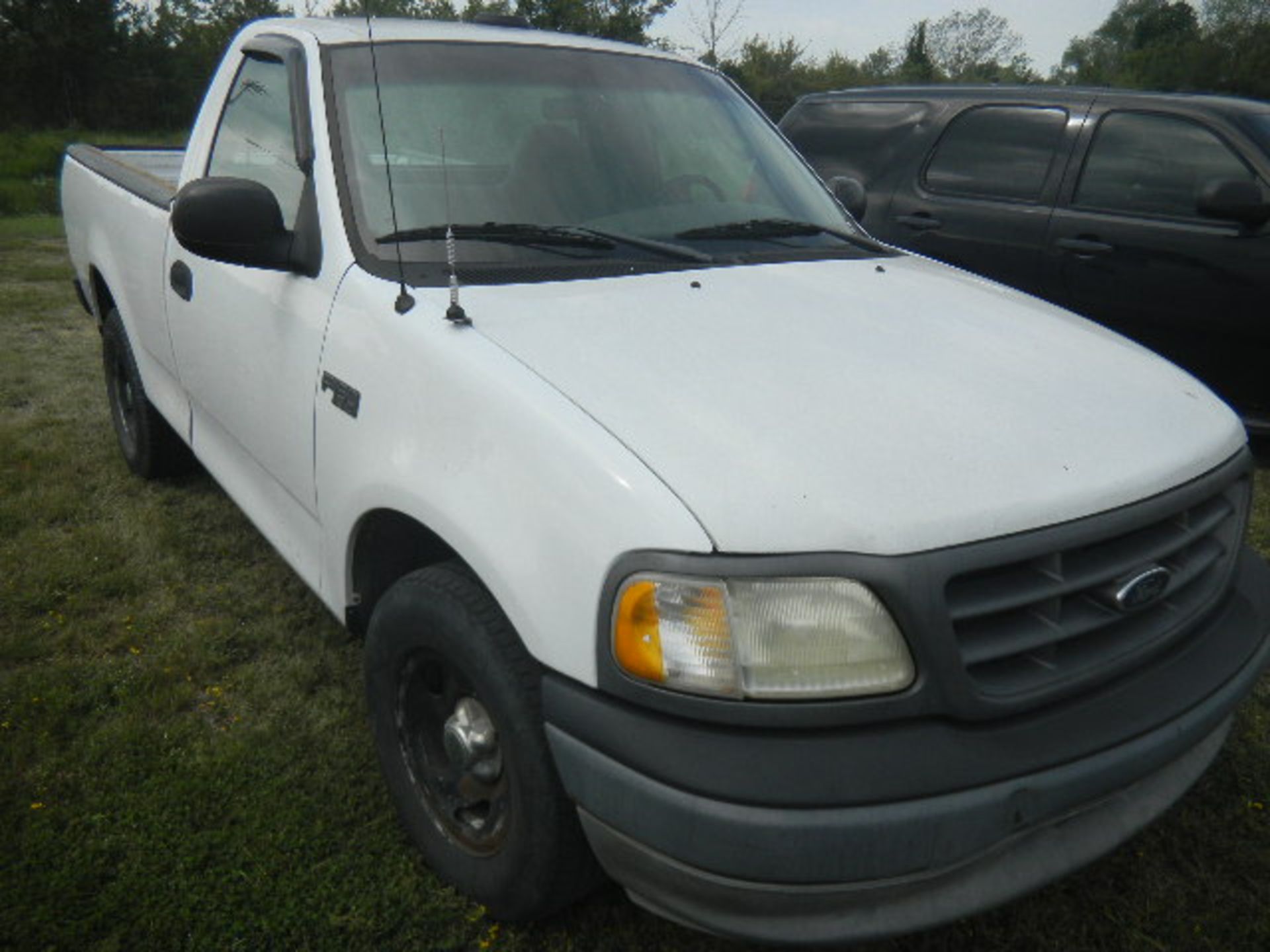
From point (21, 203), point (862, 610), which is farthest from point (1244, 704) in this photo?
point (21, 203)

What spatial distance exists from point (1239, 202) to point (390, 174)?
12.9ft

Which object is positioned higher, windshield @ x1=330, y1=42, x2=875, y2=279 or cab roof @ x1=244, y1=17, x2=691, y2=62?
cab roof @ x1=244, y1=17, x2=691, y2=62

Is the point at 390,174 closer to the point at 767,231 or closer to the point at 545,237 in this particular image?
the point at 545,237

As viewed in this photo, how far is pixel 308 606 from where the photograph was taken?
133 inches

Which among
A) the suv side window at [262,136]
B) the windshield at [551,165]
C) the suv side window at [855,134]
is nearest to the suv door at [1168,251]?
the suv side window at [855,134]

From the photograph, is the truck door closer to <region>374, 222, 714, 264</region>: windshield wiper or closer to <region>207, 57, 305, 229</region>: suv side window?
<region>207, 57, 305, 229</region>: suv side window

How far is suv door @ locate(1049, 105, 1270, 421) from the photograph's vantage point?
182 inches

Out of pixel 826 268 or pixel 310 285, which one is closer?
pixel 310 285

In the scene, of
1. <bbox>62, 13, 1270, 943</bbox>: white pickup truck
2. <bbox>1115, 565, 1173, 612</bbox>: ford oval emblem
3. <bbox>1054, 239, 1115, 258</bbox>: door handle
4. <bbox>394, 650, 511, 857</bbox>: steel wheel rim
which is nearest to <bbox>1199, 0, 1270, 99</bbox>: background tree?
<bbox>1054, 239, 1115, 258</bbox>: door handle

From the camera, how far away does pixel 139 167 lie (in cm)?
465

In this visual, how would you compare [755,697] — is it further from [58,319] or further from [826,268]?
[58,319]

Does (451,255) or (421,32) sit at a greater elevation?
(421,32)

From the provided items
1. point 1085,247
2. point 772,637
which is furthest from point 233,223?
point 1085,247

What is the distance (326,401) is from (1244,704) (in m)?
2.70
